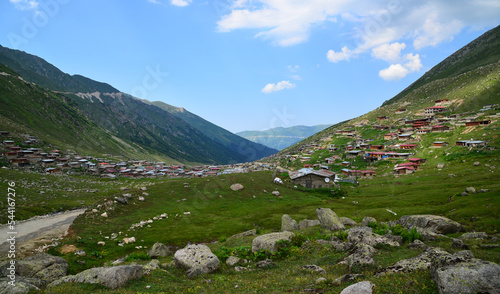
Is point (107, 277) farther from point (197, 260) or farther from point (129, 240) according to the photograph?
point (129, 240)

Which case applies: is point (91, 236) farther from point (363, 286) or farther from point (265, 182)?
point (265, 182)

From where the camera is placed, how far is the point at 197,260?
66.8ft

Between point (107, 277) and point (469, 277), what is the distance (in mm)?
21187

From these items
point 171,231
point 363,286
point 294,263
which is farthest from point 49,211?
point 363,286

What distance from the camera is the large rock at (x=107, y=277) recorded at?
1652 centimetres

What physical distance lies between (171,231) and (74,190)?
72747 mm

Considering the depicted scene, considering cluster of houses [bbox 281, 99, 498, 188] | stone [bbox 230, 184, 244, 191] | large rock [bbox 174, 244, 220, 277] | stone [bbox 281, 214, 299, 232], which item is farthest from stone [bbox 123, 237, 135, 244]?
cluster of houses [bbox 281, 99, 498, 188]

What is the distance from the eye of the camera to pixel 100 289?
1591 cm

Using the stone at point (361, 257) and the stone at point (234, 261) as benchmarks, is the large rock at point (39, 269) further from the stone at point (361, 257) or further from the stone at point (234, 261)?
A: the stone at point (361, 257)

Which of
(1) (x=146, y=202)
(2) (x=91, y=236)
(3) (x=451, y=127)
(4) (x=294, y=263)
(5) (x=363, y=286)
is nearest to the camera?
(5) (x=363, y=286)

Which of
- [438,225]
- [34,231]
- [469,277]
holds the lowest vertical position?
[34,231]

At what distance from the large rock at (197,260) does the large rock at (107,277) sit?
13.4 ft

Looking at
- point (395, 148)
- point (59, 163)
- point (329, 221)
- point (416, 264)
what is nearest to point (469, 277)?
point (416, 264)

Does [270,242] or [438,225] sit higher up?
[270,242]
